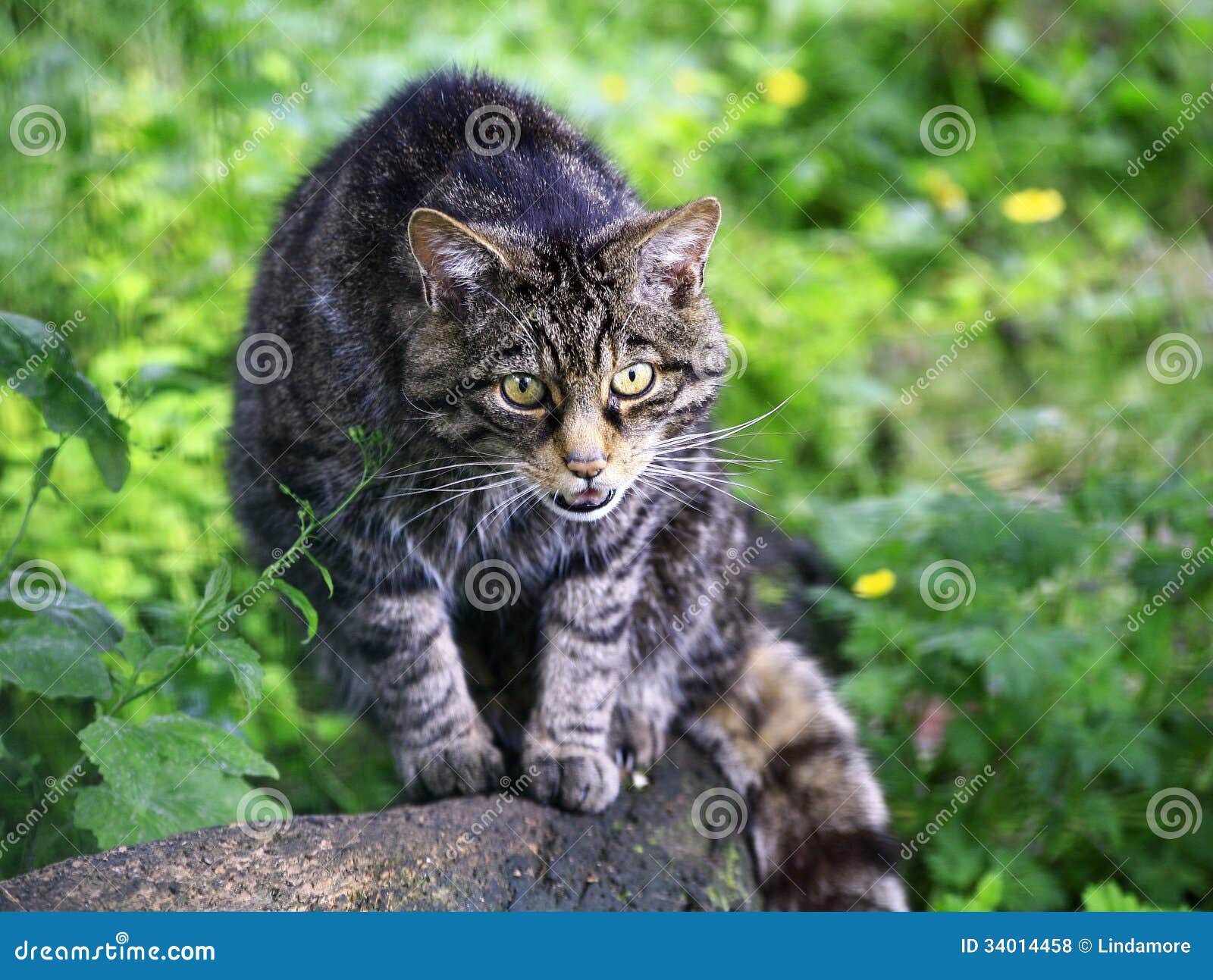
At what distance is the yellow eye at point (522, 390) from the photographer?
2412 millimetres

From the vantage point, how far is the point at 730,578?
3133 millimetres

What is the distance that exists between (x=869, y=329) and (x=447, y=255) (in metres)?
3.00

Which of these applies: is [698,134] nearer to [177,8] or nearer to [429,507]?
[177,8]

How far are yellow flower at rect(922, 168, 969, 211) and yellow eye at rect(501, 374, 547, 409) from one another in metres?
3.59

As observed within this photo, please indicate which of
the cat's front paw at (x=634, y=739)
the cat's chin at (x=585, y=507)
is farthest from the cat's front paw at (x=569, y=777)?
the cat's chin at (x=585, y=507)

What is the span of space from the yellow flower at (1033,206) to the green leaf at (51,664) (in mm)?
4280

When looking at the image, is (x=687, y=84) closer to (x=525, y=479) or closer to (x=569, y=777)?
(x=525, y=479)

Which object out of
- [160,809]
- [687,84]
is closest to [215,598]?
[160,809]

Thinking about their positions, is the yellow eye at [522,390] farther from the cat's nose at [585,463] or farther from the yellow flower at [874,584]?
the yellow flower at [874,584]

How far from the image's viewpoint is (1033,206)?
16.9 ft

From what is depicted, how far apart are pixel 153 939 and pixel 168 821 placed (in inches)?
12.5

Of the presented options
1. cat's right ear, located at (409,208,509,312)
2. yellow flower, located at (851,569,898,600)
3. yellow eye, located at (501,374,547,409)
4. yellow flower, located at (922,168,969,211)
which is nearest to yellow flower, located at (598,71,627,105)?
yellow flower, located at (922,168,969,211)

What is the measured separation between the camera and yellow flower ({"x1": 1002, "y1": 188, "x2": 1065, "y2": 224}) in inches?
200

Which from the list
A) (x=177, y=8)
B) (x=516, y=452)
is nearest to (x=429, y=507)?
(x=516, y=452)
